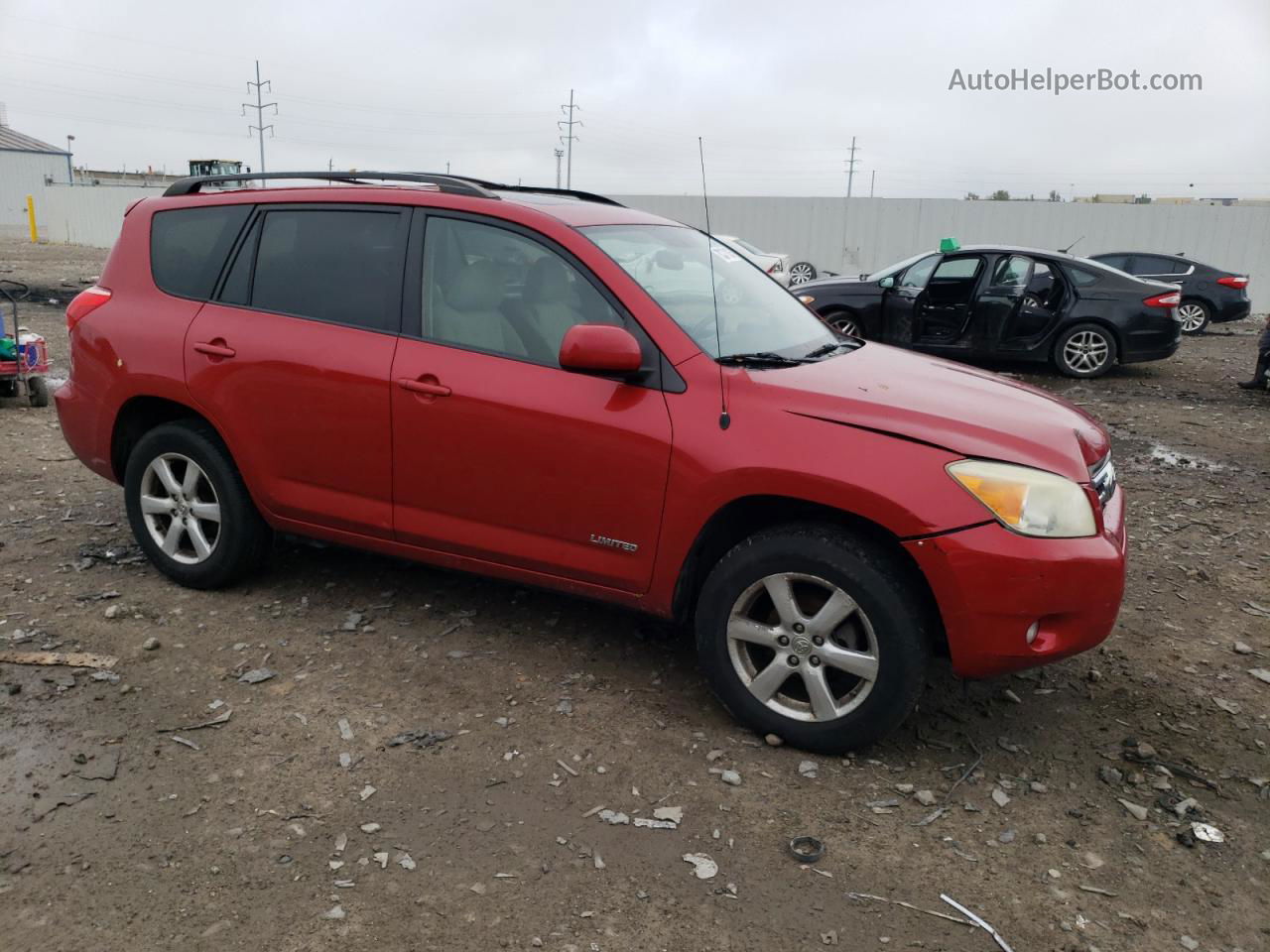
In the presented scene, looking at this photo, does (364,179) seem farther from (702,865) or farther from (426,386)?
(702,865)

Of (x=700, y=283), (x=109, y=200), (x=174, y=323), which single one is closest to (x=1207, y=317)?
(x=700, y=283)

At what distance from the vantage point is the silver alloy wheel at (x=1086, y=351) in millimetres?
11352

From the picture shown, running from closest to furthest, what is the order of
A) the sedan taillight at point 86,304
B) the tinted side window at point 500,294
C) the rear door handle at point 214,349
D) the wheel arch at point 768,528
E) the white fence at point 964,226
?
the wheel arch at point 768,528 < the tinted side window at point 500,294 < the rear door handle at point 214,349 < the sedan taillight at point 86,304 < the white fence at point 964,226

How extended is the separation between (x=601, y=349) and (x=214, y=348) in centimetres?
189

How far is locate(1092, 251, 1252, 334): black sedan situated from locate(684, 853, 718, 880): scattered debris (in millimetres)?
17446

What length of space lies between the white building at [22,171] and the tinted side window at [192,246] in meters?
64.6

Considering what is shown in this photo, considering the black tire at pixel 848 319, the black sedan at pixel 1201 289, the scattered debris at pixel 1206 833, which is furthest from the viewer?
the black sedan at pixel 1201 289

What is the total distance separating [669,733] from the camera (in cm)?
349

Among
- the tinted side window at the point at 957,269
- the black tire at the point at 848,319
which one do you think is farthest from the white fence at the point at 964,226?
the black tire at the point at 848,319

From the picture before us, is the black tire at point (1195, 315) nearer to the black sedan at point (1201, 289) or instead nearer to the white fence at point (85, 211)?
the black sedan at point (1201, 289)

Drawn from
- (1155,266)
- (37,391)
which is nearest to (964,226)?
(1155,266)

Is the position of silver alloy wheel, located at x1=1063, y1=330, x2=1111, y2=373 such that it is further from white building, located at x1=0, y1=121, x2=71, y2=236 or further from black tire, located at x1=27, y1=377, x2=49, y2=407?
white building, located at x1=0, y1=121, x2=71, y2=236

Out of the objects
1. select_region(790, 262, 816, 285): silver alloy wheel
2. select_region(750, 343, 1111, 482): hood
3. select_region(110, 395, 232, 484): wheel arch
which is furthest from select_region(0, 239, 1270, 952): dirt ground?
select_region(790, 262, 816, 285): silver alloy wheel

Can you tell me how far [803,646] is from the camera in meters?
3.26
